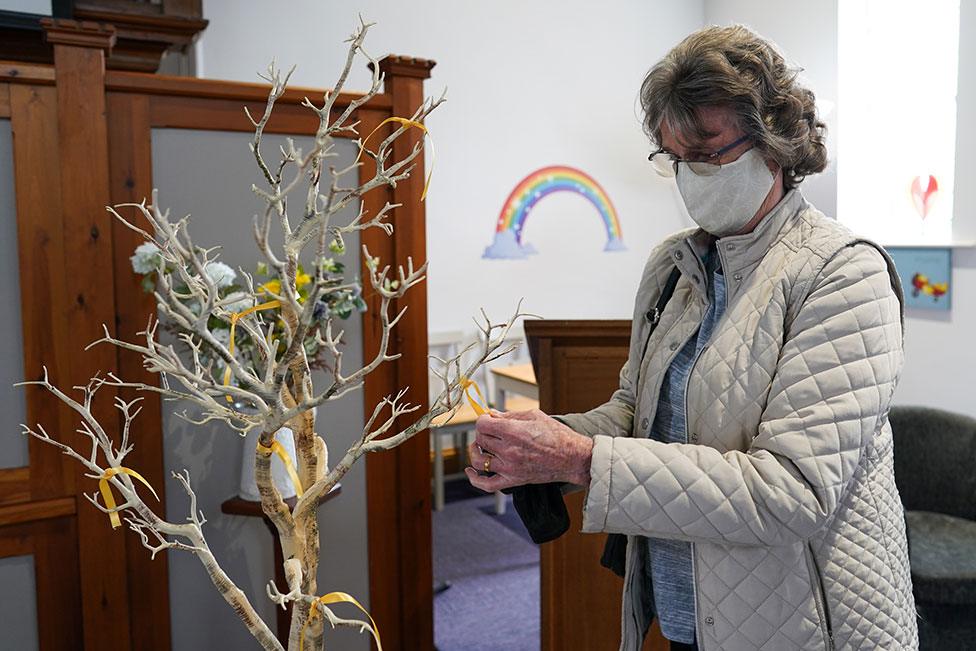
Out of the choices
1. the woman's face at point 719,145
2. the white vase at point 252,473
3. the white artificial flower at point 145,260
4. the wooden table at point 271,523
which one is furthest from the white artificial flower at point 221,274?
the woman's face at point 719,145

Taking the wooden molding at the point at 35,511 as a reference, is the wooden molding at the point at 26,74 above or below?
above

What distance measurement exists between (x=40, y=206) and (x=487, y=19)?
3.38 meters

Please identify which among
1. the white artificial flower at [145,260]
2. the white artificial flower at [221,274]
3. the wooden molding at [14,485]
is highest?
the white artificial flower at [145,260]

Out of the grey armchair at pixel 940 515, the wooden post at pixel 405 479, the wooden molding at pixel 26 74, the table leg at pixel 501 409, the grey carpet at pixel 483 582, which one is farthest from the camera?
the table leg at pixel 501 409

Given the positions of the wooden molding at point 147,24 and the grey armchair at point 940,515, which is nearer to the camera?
the grey armchair at point 940,515

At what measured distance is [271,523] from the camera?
6.14ft

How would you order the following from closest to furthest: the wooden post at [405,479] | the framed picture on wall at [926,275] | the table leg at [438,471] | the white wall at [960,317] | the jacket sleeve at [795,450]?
the jacket sleeve at [795,450] → the wooden post at [405,479] → the white wall at [960,317] → the framed picture on wall at [926,275] → the table leg at [438,471]

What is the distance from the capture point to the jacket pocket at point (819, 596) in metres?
1.04

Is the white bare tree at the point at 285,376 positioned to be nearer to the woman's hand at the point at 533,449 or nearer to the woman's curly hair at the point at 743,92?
the woman's hand at the point at 533,449

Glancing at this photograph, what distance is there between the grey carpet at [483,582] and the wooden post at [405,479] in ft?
2.35

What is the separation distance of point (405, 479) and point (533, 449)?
3.57 feet

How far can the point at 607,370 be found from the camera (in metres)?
1.82

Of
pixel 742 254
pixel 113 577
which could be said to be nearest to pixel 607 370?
pixel 742 254

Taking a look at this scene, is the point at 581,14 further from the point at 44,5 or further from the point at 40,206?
the point at 40,206
